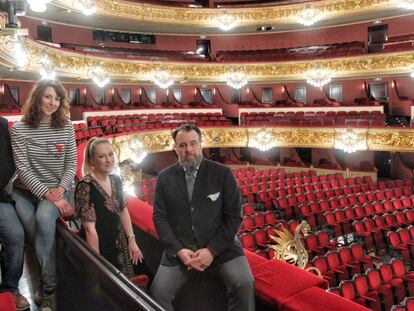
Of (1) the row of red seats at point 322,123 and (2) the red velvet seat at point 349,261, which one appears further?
(1) the row of red seats at point 322,123

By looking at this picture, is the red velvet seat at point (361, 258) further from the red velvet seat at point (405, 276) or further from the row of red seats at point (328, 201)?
the row of red seats at point (328, 201)

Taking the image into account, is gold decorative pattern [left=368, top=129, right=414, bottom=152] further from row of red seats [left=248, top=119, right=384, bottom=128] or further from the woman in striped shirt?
the woman in striped shirt

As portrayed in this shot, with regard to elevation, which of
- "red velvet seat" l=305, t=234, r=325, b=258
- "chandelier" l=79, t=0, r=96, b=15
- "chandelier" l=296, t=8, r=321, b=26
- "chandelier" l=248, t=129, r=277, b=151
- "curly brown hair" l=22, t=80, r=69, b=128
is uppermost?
"chandelier" l=296, t=8, r=321, b=26

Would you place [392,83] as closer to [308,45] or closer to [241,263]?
[308,45]

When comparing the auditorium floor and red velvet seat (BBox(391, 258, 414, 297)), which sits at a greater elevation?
the auditorium floor

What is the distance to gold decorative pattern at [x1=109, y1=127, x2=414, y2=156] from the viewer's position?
14.4 meters

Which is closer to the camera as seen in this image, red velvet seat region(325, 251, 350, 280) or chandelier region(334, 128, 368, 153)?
red velvet seat region(325, 251, 350, 280)

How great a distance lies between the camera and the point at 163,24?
1912cm

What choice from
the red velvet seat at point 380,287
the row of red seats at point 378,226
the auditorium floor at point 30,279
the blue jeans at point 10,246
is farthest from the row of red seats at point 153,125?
→ the blue jeans at point 10,246

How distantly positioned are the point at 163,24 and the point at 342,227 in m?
13.4

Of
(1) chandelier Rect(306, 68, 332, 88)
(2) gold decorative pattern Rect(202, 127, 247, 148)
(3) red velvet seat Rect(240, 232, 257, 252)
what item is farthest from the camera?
(2) gold decorative pattern Rect(202, 127, 247, 148)

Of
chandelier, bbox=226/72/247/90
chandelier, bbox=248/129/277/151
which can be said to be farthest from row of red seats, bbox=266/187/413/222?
chandelier, bbox=226/72/247/90

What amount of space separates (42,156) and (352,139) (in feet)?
48.5

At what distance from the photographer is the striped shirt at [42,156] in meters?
2.22
